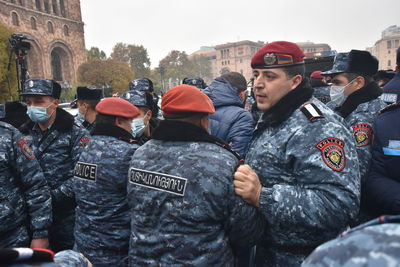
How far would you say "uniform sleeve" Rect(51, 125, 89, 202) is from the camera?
2.94 metres

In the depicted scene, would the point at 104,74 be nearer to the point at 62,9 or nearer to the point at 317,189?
the point at 62,9

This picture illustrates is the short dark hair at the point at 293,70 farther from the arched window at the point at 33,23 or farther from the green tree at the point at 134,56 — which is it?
the green tree at the point at 134,56

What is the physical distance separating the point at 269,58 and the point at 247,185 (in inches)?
33.6

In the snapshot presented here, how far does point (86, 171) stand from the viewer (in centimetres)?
237

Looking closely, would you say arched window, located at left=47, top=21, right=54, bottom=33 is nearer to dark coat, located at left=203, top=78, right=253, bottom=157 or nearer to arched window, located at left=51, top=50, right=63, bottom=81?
arched window, located at left=51, top=50, right=63, bottom=81

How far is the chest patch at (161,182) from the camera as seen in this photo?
1.55m

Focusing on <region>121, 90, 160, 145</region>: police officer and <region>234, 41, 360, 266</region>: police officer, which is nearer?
<region>234, 41, 360, 266</region>: police officer

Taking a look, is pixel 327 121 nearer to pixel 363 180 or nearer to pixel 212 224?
pixel 363 180

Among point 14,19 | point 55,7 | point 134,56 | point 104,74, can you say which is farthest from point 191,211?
point 134,56

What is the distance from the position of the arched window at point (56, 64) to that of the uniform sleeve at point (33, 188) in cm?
4233

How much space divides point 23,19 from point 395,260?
1713 inches

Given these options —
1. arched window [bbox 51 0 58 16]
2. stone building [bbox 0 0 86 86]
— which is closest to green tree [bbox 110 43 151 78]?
stone building [bbox 0 0 86 86]

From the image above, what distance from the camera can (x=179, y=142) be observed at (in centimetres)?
167

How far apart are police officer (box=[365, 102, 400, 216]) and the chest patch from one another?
4.07 feet
